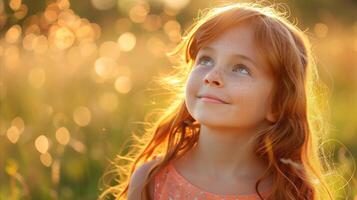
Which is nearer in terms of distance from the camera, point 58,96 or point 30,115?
point 30,115

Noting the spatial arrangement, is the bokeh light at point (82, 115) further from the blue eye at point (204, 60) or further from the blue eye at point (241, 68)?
the blue eye at point (241, 68)

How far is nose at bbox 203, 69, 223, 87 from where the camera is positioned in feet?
9.52

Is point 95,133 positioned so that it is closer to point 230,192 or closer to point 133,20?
point 230,192

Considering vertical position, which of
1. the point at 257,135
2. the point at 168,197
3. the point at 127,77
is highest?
the point at 257,135

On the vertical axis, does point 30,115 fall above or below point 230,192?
below

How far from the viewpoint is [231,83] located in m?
2.91

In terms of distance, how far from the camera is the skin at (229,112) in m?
2.92

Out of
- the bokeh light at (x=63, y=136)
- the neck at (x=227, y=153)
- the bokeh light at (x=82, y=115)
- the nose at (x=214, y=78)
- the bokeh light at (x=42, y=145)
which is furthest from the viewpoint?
the bokeh light at (x=82, y=115)

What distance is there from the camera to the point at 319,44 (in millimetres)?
7617

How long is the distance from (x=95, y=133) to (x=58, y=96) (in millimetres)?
575

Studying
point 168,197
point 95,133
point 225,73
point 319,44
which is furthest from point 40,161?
point 319,44

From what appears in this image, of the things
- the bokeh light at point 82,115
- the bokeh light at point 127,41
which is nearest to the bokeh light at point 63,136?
the bokeh light at point 82,115

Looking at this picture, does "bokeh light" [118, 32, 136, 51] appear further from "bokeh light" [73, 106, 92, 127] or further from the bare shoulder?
the bare shoulder

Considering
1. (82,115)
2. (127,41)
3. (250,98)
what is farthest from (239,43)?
(127,41)
